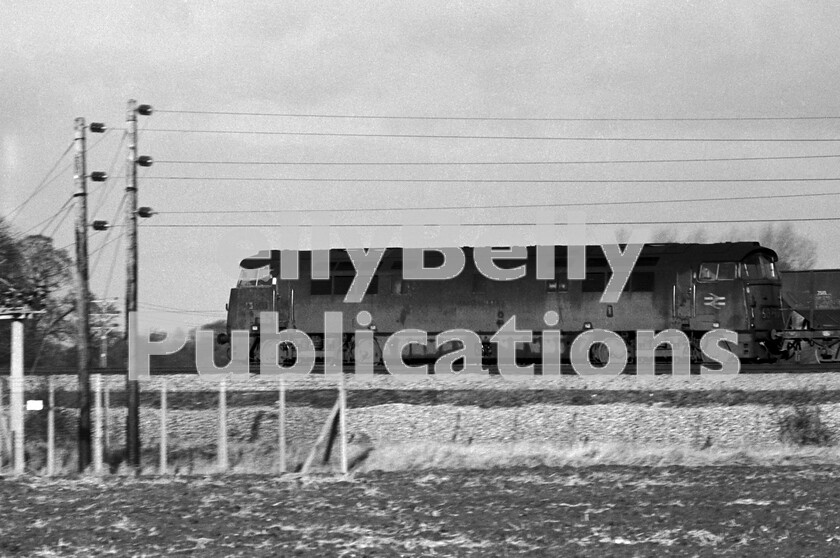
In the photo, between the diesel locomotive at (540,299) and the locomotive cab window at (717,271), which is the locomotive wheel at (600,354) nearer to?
the diesel locomotive at (540,299)

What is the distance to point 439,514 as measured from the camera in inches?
571

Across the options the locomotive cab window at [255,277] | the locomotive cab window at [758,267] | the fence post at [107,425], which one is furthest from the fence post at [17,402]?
the locomotive cab window at [758,267]

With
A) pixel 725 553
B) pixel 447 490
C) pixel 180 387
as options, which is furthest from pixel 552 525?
pixel 180 387

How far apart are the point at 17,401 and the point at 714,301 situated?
1979 cm

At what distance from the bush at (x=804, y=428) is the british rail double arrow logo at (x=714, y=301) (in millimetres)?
8485

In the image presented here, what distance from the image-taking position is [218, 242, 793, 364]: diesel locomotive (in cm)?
3152

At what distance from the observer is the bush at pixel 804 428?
22.5 meters

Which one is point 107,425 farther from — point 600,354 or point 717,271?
point 717,271

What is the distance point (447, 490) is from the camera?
16.8 metres

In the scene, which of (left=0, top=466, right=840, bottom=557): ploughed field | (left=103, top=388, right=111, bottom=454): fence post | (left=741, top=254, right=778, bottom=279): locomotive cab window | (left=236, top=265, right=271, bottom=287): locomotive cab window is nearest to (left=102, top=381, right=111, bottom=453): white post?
(left=103, top=388, right=111, bottom=454): fence post

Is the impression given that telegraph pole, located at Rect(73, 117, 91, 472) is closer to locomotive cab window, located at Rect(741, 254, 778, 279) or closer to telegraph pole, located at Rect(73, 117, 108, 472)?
telegraph pole, located at Rect(73, 117, 108, 472)

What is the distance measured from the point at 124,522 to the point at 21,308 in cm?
958

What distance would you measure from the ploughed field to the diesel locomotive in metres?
13.1

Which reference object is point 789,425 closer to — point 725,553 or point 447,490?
point 447,490
